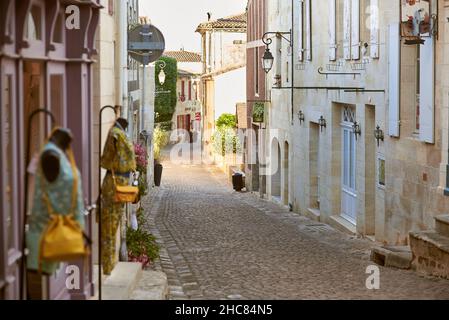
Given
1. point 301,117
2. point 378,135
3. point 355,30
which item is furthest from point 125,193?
point 301,117

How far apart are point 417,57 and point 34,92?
346 inches

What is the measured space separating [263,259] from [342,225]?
248 inches

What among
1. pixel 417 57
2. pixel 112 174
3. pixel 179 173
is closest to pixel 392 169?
pixel 417 57

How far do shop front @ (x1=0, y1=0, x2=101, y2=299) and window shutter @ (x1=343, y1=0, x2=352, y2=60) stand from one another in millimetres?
11284

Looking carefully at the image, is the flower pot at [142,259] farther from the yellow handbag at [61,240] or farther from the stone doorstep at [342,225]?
the stone doorstep at [342,225]

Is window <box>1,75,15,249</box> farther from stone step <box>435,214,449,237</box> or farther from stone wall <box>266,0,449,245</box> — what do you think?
stone wall <box>266,0,449,245</box>

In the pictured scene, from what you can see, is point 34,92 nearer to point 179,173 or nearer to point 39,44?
point 39,44

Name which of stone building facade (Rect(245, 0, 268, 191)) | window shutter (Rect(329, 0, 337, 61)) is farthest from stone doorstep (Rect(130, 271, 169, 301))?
stone building facade (Rect(245, 0, 268, 191))

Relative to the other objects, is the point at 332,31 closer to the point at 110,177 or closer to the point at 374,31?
the point at 374,31

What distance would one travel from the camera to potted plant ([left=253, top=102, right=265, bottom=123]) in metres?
30.7

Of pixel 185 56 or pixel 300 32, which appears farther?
pixel 185 56

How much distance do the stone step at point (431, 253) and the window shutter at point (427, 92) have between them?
208cm

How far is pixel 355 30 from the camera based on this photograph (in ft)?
60.0
